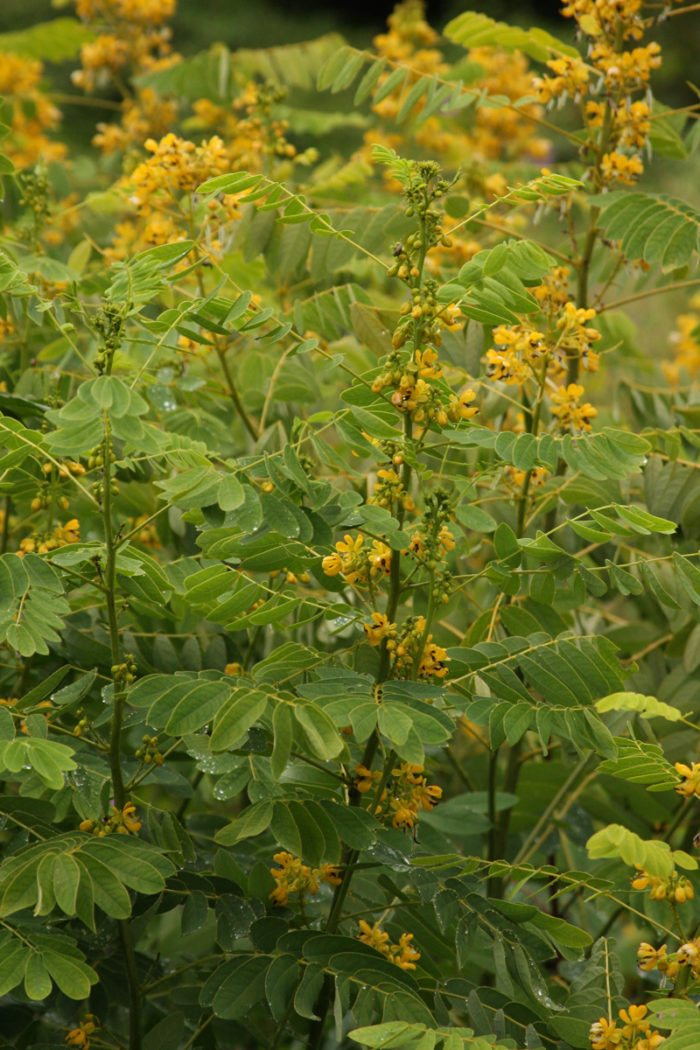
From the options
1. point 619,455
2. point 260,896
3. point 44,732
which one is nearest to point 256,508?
point 44,732

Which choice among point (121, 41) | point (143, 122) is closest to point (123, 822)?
point (143, 122)

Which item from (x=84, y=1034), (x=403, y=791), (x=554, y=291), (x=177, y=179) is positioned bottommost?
(x=84, y=1034)

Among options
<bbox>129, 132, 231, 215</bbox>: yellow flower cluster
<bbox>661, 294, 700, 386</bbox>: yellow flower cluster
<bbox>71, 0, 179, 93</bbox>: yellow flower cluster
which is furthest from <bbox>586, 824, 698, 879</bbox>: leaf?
<bbox>71, 0, 179, 93</bbox>: yellow flower cluster

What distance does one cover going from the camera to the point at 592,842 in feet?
4.18

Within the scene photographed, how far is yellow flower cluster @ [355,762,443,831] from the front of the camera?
1420 mm

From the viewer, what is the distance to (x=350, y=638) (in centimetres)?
205

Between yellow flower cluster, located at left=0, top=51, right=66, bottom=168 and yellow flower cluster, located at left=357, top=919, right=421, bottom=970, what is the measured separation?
3039 millimetres

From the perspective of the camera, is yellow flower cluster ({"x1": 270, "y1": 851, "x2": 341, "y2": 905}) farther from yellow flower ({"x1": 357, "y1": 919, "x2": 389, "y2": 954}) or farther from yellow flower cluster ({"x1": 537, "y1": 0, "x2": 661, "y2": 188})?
yellow flower cluster ({"x1": 537, "y1": 0, "x2": 661, "y2": 188})

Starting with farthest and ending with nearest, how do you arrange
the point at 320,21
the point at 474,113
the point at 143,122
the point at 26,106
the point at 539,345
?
the point at 320,21 < the point at 26,106 < the point at 474,113 < the point at 143,122 < the point at 539,345

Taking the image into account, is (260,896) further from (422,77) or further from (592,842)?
(422,77)

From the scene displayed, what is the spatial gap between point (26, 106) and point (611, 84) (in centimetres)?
240

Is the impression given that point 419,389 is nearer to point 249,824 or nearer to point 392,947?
point 249,824

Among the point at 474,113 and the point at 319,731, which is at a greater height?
the point at 474,113

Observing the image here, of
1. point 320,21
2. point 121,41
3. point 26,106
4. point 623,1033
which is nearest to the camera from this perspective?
point 623,1033
